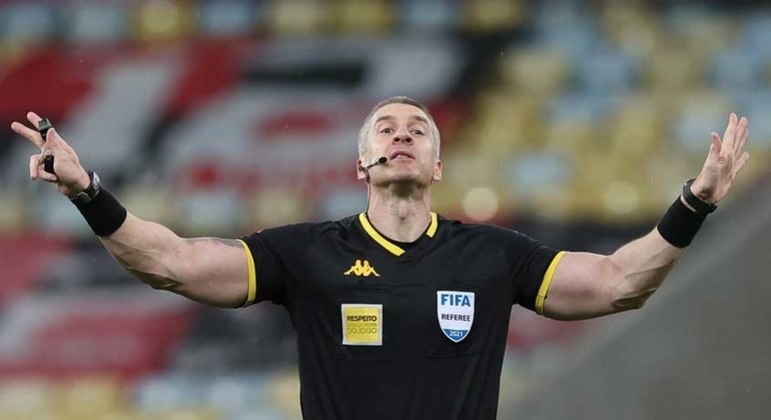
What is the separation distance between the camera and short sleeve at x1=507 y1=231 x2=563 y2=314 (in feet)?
14.6

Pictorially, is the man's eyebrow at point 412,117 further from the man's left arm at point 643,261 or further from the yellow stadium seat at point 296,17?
the yellow stadium seat at point 296,17

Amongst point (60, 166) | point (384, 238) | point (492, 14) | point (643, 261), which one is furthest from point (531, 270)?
point (492, 14)

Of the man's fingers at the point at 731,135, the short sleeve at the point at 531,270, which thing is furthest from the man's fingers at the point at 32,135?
the man's fingers at the point at 731,135

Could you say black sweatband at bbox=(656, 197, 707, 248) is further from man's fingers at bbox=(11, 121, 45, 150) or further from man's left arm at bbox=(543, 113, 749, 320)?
man's fingers at bbox=(11, 121, 45, 150)

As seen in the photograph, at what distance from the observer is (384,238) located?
4480 mm

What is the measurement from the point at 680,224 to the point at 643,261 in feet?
0.56

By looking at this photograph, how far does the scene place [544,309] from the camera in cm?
446

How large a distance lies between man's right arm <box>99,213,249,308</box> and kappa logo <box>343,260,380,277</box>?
29 centimetres

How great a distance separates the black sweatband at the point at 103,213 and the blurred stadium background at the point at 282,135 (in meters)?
4.87

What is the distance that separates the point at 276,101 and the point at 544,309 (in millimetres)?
8000

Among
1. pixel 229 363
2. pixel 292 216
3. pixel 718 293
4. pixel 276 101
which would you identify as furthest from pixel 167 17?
pixel 718 293

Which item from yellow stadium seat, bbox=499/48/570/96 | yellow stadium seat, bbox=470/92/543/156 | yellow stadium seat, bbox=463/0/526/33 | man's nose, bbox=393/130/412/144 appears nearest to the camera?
man's nose, bbox=393/130/412/144

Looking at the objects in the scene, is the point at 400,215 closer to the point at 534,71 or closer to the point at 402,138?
the point at 402,138

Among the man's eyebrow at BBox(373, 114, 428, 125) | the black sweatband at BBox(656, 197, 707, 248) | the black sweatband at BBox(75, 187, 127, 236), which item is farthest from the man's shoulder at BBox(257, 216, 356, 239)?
the black sweatband at BBox(656, 197, 707, 248)
